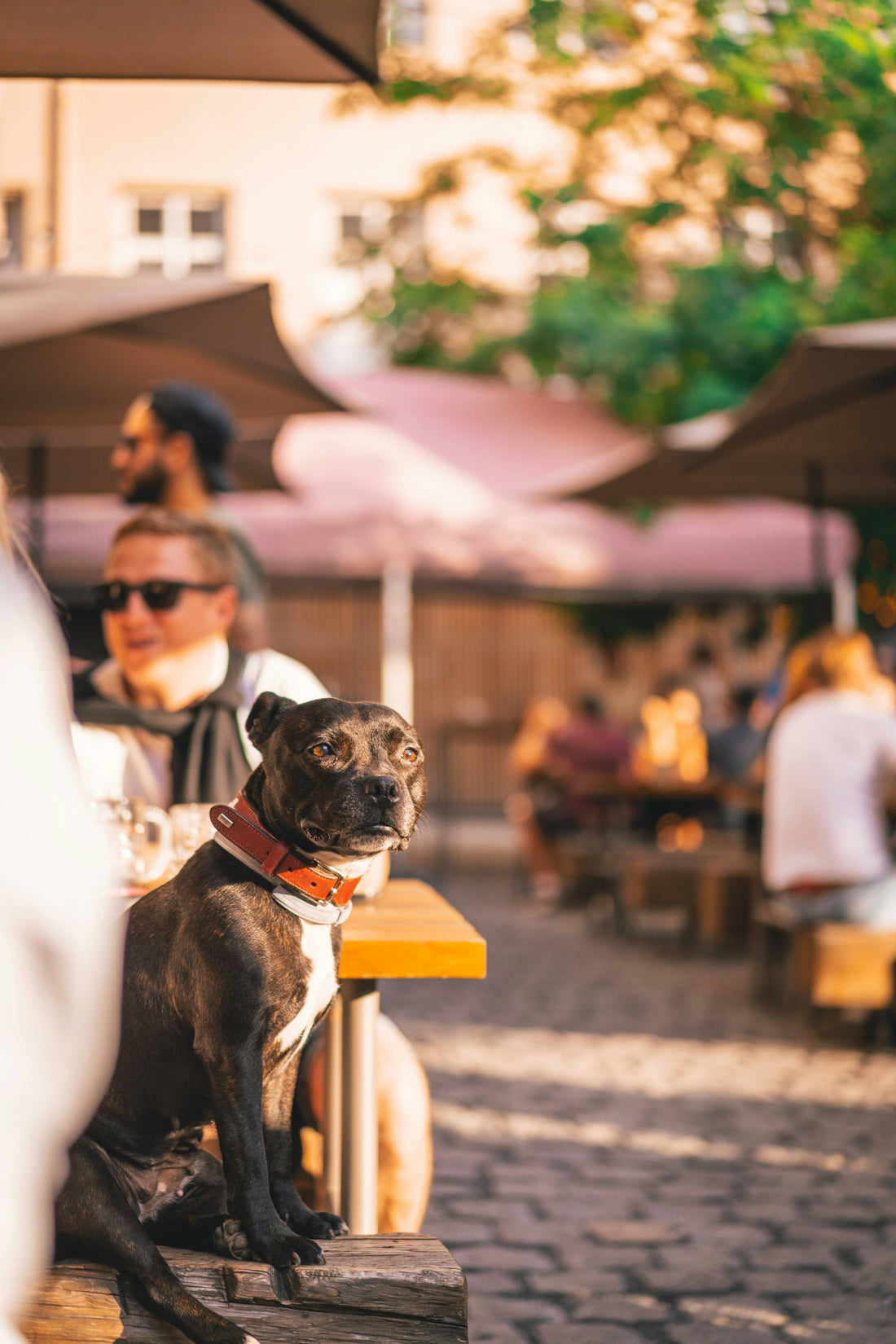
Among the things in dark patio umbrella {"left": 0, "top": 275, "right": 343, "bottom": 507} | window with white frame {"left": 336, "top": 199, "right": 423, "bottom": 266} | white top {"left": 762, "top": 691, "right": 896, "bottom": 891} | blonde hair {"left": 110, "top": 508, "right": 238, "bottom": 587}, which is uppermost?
window with white frame {"left": 336, "top": 199, "right": 423, "bottom": 266}

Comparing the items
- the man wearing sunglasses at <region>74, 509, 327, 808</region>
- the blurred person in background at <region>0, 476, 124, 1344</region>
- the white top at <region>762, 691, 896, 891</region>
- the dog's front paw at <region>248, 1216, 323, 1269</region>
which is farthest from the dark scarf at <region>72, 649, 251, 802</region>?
the white top at <region>762, 691, 896, 891</region>

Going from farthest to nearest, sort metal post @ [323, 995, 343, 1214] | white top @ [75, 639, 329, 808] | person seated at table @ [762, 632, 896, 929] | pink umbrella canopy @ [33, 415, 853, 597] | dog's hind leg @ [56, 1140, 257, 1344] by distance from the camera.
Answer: pink umbrella canopy @ [33, 415, 853, 597] → person seated at table @ [762, 632, 896, 929] → white top @ [75, 639, 329, 808] → metal post @ [323, 995, 343, 1214] → dog's hind leg @ [56, 1140, 257, 1344]


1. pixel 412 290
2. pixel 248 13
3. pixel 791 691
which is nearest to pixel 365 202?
pixel 412 290

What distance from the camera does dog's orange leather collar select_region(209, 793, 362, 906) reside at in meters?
1.75

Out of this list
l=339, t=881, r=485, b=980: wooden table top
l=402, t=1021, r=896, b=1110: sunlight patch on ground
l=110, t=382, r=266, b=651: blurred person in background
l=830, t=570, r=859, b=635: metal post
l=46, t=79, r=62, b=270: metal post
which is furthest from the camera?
l=830, t=570, r=859, b=635: metal post

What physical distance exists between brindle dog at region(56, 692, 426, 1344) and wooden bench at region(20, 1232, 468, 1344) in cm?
2

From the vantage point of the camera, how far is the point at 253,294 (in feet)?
17.1

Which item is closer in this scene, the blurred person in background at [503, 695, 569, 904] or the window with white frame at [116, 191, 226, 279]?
the blurred person in background at [503, 695, 569, 904]

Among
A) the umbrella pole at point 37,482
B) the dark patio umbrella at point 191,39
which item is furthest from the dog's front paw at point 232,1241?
the umbrella pole at point 37,482

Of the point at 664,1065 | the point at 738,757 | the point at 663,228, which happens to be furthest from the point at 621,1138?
the point at 663,228

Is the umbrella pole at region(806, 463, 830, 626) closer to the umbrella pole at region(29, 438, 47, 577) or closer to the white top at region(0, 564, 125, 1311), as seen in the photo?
the umbrella pole at region(29, 438, 47, 577)

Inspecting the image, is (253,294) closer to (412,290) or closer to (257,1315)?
(257,1315)

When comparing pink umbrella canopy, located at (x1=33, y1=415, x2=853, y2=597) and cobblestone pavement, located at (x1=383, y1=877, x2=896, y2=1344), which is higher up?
pink umbrella canopy, located at (x1=33, y1=415, x2=853, y2=597)

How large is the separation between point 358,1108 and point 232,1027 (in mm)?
760
